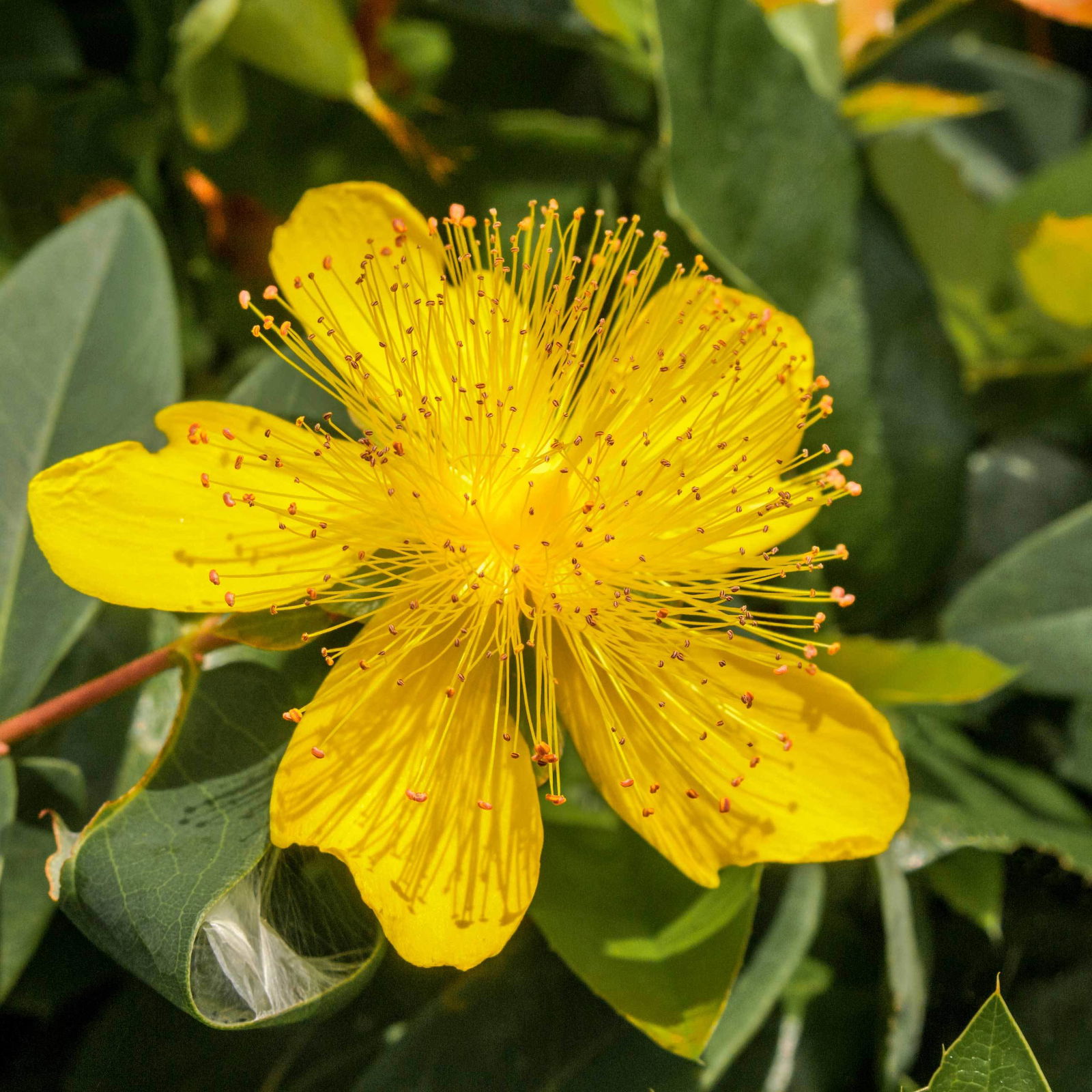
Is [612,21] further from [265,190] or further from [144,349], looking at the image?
[144,349]

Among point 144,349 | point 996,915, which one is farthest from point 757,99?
point 996,915

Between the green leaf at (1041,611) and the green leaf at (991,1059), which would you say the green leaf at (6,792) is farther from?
the green leaf at (1041,611)

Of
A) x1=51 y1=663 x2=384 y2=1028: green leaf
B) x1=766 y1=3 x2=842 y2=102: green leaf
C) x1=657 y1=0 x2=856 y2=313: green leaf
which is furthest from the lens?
x1=766 y1=3 x2=842 y2=102: green leaf

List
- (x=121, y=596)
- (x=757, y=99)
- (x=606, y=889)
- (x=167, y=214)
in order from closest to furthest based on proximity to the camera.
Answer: (x=121, y=596) → (x=606, y=889) → (x=757, y=99) → (x=167, y=214)

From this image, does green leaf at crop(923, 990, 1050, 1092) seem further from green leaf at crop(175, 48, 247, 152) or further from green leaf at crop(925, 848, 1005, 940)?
green leaf at crop(175, 48, 247, 152)

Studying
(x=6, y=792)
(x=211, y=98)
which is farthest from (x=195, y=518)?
(x=211, y=98)

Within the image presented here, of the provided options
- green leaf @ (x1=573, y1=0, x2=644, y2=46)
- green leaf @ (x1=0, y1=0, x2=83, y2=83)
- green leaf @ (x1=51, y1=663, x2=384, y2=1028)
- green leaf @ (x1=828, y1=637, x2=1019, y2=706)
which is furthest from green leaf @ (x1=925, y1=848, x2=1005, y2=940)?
green leaf @ (x1=0, y1=0, x2=83, y2=83)
